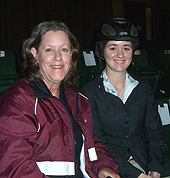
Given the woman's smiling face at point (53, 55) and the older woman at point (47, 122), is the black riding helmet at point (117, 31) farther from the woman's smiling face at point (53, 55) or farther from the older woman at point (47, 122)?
the woman's smiling face at point (53, 55)

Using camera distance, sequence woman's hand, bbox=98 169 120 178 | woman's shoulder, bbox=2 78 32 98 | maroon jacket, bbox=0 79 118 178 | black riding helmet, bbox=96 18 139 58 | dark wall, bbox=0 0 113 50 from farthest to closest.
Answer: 1. dark wall, bbox=0 0 113 50
2. black riding helmet, bbox=96 18 139 58
3. woman's hand, bbox=98 169 120 178
4. woman's shoulder, bbox=2 78 32 98
5. maroon jacket, bbox=0 79 118 178

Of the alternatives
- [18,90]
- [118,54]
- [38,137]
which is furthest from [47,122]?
[118,54]

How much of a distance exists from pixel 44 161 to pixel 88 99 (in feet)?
1.91

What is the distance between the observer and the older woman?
0.96 m

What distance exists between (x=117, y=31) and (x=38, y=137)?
3.13 feet

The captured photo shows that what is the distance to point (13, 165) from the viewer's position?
0.92 metres

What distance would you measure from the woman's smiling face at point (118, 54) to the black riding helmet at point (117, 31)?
0.15 feet

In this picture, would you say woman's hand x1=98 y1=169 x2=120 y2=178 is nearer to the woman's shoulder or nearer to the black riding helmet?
the woman's shoulder

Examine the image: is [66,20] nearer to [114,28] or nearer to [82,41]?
[82,41]

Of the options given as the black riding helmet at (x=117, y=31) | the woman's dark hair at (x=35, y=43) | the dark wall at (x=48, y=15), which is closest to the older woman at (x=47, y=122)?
the woman's dark hair at (x=35, y=43)

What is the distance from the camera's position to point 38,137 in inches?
43.0

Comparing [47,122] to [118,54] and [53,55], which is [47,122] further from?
[118,54]

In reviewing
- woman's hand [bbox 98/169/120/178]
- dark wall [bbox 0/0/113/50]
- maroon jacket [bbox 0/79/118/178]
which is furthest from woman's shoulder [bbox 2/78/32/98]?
dark wall [bbox 0/0/113/50]

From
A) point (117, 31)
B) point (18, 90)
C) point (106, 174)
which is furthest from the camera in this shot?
point (117, 31)
